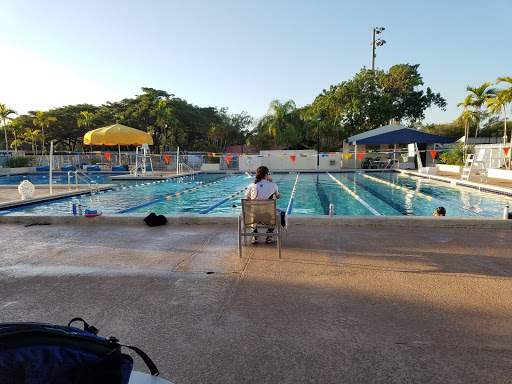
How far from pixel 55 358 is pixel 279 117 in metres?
38.1

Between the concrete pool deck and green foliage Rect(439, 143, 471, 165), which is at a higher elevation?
green foliage Rect(439, 143, 471, 165)

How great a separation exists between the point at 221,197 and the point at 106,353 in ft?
44.1

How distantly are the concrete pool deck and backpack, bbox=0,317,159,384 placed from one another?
4.02 feet

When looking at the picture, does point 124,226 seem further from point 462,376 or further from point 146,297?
point 462,376

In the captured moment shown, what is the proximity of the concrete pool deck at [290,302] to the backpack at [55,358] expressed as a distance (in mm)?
1225

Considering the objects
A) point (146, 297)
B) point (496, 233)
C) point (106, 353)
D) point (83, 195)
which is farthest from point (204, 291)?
point (83, 195)

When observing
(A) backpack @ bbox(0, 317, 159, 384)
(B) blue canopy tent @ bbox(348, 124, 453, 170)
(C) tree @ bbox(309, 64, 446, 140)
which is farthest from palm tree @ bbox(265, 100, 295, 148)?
(A) backpack @ bbox(0, 317, 159, 384)

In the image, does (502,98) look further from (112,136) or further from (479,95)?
(112,136)

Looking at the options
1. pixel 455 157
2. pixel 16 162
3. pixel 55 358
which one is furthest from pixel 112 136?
pixel 455 157

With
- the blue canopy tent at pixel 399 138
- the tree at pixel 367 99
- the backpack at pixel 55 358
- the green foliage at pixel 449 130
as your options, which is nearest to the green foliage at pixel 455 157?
the blue canopy tent at pixel 399 138

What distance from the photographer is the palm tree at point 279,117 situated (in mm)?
38031

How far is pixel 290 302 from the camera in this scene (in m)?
3.48

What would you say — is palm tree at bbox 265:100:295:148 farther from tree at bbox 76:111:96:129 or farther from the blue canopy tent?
tree at bbox 76:111:96:129

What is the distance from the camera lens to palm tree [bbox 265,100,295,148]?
38.0 meters
